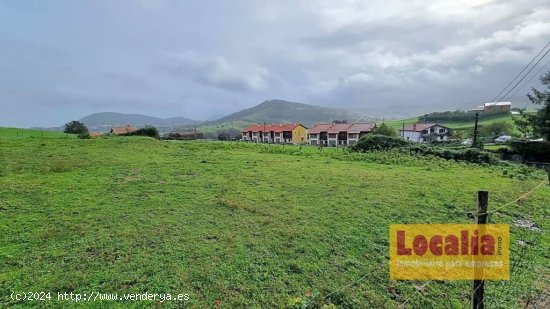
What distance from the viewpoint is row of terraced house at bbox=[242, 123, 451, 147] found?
204 feet

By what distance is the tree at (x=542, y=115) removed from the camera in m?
27.3

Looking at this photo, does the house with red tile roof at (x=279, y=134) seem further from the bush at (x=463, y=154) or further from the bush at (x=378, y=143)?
the bush at (x=463, y=154)

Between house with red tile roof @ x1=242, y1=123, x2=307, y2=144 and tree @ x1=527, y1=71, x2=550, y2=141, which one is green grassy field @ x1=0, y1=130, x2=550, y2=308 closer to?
tree @ x1=527, y1=71, x2=550, y2=141

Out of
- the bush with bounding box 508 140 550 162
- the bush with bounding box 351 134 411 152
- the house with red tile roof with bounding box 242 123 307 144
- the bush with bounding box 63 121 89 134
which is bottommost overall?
the bush with bounding box 508 140 550 162

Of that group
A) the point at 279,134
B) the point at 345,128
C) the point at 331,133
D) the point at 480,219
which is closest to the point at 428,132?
the point at 345,128

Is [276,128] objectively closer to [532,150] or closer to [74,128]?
[74,128]

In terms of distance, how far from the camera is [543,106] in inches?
1130

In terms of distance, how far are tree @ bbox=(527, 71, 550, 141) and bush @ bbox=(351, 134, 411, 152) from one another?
1336 cm

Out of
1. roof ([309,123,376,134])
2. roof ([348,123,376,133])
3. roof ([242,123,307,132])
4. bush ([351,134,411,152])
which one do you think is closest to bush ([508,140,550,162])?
bush ([351,134,411,152])

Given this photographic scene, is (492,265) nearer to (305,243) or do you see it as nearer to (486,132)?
(305,243)

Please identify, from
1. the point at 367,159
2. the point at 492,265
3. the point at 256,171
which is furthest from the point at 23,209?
the point at 367,159

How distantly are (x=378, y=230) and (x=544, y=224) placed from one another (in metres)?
5.20

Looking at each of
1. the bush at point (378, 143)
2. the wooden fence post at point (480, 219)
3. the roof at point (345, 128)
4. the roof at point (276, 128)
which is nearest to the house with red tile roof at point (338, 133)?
the roof at point (345, 128)

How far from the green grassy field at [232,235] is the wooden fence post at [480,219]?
118cm
